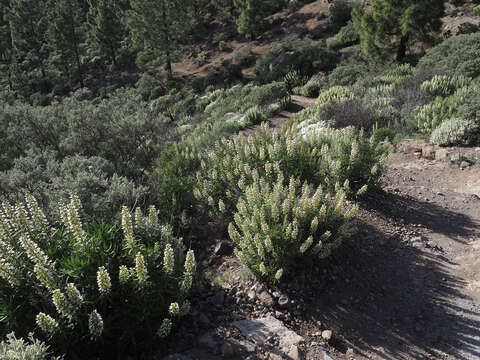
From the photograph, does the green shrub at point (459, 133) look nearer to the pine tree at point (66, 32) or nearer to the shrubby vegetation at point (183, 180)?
the shrubby vegetation at point (183, 180)

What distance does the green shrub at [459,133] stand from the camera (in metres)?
7.63

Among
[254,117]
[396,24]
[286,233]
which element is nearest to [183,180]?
[286,233]

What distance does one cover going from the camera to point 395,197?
19.9ft

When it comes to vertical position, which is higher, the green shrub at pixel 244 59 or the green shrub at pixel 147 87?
the green shrub at pixel 244 59

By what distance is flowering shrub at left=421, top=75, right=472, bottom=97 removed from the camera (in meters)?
10.7

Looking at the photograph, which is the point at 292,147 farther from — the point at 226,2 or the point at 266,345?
the point at 226,2

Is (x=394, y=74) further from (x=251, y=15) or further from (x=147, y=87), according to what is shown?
(x=147, y=87)

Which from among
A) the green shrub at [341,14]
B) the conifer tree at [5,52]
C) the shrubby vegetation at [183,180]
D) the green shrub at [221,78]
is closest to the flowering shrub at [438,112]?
the shrubby vegetation at [183,180]

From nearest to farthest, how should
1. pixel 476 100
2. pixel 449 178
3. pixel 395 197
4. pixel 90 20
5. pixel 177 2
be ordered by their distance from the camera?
pixel 395 197, pixel 449 178, pixel 476 100, pixel 177 2, pixel 90 20

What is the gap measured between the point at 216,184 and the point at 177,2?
3350 centimetres

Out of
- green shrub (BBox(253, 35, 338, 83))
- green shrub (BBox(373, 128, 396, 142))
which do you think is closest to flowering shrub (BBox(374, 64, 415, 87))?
green shrub (BBox(373, 128, 396, 142))

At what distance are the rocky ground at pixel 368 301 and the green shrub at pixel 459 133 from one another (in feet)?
8.19

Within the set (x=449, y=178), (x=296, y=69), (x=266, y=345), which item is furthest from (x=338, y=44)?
(x=266, y=345)

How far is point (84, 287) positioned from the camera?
2.71 meters
